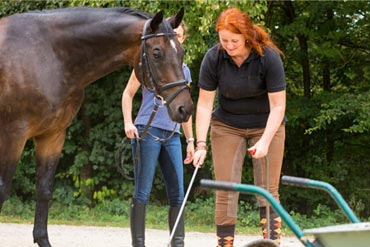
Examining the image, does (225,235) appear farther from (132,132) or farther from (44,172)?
(44,172)

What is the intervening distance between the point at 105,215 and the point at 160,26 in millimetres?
5870

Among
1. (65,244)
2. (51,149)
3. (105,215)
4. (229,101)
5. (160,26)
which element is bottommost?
(105,215)

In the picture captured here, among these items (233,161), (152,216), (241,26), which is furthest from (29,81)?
(152,216)

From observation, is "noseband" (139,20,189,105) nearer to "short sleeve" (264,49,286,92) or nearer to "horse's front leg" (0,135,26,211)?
"short sleeve" (264,49,286,92)

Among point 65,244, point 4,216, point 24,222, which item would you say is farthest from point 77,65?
point 4,216

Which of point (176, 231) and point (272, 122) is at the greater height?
point (272, 122)

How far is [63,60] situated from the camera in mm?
5402

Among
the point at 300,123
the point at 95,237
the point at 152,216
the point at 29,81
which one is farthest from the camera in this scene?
the point at 300,123

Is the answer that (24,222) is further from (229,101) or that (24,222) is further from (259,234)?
(229,101)

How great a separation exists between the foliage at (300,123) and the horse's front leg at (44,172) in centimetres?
525

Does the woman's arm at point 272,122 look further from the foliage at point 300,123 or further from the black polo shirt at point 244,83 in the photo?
the foliage at point 300,123

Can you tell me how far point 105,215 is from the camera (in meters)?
10.6

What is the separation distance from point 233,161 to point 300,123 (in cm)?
772

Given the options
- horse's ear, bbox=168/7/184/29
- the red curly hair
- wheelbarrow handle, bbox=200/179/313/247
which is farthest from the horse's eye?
wheelbarrow handle, bbox=200/179/313/247
